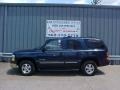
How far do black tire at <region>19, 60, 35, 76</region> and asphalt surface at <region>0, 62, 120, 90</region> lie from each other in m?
0.28

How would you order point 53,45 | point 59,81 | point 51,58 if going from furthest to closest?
point 53,45
point 51,58
point 59,81

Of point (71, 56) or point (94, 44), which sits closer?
point (71, 56)

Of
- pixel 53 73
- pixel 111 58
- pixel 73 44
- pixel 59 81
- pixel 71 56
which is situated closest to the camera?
pixel 59 81

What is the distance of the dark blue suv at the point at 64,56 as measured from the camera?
48.8ft

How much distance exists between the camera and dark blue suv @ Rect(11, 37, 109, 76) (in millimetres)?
14859

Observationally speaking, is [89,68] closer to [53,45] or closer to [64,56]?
[64,56]

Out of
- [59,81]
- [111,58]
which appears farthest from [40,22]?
[59,81]

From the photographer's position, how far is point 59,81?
13.5 m

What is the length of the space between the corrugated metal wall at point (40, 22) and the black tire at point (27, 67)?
3899 millimetres

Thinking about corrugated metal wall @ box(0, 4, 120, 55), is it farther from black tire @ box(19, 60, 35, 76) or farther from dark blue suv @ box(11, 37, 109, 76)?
black tire @ box(19, 60, 35, 76)

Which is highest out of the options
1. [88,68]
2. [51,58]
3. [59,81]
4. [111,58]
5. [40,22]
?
[40,22]

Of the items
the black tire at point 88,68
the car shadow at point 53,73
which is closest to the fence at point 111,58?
the car shadow at point 53,73

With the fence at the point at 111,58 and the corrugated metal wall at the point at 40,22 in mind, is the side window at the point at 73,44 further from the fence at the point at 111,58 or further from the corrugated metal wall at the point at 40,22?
the fence at the point at 111,58

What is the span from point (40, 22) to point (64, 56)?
14.9 ft
